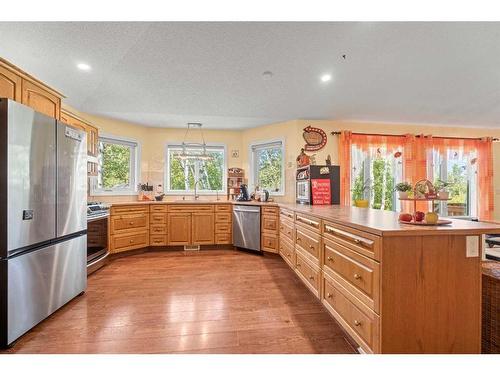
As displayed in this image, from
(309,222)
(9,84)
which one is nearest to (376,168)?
(309,222)

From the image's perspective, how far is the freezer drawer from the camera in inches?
63.7

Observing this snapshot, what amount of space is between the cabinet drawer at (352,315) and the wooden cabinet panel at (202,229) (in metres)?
2.71

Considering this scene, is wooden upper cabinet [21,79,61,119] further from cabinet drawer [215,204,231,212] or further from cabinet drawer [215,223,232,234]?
cabinet drawer [215,223,232,234]

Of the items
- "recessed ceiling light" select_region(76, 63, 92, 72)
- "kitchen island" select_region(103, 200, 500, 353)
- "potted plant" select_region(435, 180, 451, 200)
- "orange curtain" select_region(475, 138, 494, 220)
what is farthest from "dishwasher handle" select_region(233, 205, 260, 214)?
"orange curtain" select_region(475, 138, 494, 220)

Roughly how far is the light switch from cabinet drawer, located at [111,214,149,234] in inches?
161

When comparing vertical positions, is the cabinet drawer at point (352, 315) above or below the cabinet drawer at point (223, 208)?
below

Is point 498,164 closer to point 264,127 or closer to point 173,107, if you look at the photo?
point 264,127

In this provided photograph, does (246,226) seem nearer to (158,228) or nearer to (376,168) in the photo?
(158,228)

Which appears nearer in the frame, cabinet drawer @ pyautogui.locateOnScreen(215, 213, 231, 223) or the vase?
the vase


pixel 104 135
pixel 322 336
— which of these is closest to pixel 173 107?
pixel 104 135

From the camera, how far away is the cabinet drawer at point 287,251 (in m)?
2.85

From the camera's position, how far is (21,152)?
170 centimetres

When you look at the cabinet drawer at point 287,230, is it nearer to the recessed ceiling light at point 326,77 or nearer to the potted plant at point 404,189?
the potted plant at point 404,189

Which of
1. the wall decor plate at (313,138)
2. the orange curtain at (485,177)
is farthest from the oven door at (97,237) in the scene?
the orange curtain at (485,177)
